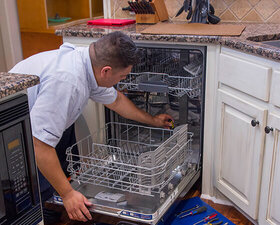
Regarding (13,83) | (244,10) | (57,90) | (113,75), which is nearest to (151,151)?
(113,75)

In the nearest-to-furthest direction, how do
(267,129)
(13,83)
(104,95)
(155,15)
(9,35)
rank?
(13,83)
(267,129)
(104,95)
(155,15)
(9,35)

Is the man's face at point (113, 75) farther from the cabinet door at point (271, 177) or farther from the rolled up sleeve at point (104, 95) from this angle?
the cabinet door at point (271, 177)

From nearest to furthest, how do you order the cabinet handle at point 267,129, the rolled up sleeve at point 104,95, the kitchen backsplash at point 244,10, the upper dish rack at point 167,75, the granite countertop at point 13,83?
the granite countertop at point 13,83 < the cabinet handle at point 267,129 < the rolled up sleeve at point 104,95 < the upper dish rack at point 167,75 < the kitchen backsplash at point 244,10

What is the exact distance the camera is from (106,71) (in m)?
1.59

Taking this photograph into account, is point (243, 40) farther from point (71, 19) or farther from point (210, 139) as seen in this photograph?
point (71, 19)

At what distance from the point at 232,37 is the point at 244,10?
2.08ft

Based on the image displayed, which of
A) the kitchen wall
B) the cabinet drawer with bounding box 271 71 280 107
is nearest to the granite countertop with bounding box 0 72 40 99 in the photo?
the cabinet drawer with bounding box 271 71 280 107

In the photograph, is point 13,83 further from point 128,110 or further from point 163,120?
A: point 163,120

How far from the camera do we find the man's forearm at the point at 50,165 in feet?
4.94

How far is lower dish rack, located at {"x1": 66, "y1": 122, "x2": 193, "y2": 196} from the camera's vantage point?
162cm

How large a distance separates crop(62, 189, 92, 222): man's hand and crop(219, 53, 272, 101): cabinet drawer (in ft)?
2.74

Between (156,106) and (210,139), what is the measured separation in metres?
0.46

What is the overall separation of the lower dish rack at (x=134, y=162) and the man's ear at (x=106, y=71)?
1.02 feet

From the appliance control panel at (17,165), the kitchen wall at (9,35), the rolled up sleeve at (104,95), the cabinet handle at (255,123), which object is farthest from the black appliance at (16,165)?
the kitchen wall at (9,35)
